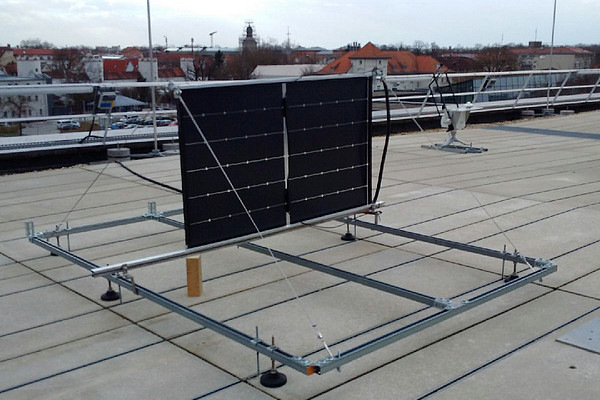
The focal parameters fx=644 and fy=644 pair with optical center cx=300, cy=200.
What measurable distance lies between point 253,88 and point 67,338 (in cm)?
186

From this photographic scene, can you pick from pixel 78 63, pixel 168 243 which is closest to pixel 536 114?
pixel 168 243

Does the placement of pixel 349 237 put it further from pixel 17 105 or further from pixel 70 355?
pixel 17 105

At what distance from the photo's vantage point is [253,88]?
162 inches

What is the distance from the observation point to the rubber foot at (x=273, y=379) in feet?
9.90

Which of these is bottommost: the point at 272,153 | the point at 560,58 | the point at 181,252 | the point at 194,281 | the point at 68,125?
the point at 194,281

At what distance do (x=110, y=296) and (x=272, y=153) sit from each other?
1404mm

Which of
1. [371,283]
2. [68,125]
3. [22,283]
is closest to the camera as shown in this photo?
[371,283]

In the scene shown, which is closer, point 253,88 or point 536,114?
point 253,88

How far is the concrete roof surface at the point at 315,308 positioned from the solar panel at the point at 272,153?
500 mm

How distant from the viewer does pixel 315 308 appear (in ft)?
13.1

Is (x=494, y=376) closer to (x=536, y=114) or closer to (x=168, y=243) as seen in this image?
(x=168, y=243)

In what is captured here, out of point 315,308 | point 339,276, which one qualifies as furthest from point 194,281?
point 339,276

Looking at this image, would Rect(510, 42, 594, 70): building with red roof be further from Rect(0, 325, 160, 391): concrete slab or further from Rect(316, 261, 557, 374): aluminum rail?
Rect(0, 325, 160, 391): concrete slab

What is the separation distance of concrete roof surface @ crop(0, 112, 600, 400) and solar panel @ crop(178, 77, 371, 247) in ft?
1.64
